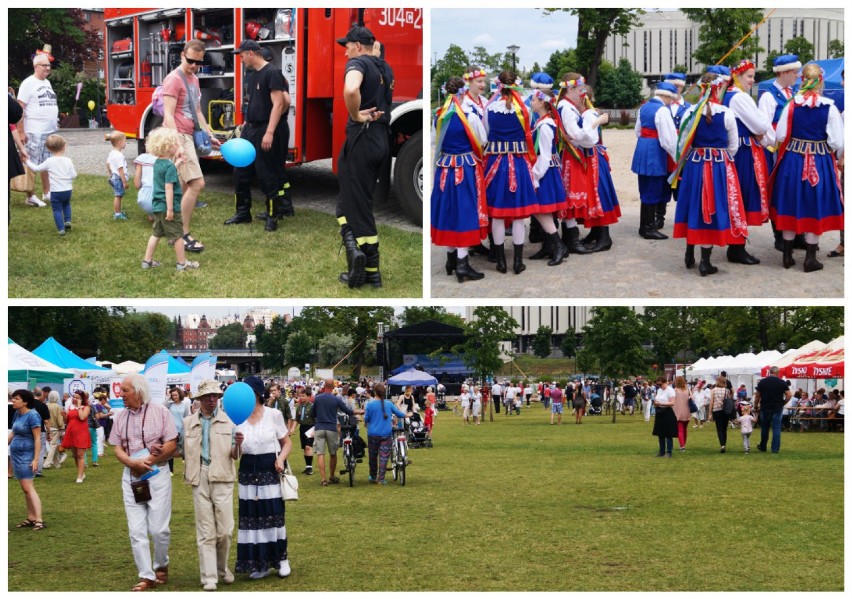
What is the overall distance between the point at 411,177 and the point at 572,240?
6.35ft

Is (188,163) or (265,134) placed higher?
(265,134)

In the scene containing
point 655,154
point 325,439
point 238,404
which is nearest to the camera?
point 238,404

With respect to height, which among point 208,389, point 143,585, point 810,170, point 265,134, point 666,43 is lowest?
point 143,585

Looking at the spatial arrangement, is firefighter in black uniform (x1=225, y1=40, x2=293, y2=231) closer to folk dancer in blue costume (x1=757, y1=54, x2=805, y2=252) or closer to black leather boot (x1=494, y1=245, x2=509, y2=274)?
black leather boot (x1=494, y1=245, x2=509, y2=274)

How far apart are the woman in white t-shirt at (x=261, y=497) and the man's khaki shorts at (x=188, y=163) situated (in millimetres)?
4095

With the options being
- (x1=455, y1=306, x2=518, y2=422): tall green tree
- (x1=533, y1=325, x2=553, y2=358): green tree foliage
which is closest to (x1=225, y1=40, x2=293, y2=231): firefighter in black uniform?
(x1=455, y1=306, x2=518, y2=422): tall green tree

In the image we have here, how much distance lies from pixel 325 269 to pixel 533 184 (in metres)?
2.42

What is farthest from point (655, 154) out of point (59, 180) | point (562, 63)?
point (562, 63)

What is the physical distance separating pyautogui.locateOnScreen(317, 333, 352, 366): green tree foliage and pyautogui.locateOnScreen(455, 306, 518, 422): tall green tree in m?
12.4

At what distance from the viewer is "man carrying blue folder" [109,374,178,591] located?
6129mm

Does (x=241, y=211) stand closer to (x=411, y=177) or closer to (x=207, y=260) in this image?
(x=207, y=260)

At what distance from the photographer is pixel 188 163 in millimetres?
10109

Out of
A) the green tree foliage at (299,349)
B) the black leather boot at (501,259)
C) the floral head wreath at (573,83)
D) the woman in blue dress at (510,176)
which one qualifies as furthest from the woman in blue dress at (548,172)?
the green tree foliage at (299,349)

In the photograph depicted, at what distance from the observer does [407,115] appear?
11.6m
